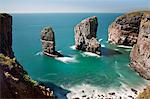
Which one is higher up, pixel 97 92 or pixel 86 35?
pixel 86 35

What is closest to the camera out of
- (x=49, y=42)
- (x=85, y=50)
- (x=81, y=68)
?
(x=81, y=68)

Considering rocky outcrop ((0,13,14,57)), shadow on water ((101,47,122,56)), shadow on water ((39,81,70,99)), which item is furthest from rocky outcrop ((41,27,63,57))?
rocky outcrop ((0,13,14,57))

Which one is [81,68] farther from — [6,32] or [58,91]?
[6,32]

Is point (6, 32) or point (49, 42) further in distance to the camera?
point (49, 42)

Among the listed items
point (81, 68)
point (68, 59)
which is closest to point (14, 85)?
point (81, 68)

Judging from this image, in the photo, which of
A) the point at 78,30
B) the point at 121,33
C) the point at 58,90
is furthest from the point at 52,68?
the point at 121,33

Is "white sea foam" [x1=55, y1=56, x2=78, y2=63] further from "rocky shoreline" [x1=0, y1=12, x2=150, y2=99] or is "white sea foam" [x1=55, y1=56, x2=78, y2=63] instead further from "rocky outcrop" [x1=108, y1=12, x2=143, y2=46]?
"rocky outcrop" [x1=108, y1=12, x2=143, y2=46]

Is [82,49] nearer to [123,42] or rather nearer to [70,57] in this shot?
[70,57]

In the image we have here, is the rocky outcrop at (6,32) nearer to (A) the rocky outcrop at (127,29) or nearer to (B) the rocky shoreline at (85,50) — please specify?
(B) the rocky shoreline at (85,50)
